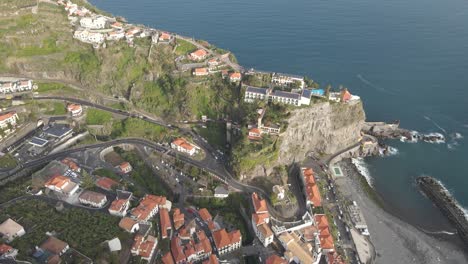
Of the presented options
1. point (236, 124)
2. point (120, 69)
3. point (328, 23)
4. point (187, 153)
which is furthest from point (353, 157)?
point (328, 23)

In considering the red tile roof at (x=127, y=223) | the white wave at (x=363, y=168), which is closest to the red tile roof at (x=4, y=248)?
the red tile roof at (x=127, y=223)

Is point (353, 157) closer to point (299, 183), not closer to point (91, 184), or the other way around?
point (299, 183)

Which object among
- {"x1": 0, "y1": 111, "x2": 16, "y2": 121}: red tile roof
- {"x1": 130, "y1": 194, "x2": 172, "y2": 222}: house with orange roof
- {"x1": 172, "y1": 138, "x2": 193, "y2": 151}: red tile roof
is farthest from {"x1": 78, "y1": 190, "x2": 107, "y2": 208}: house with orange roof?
{"x1": 0, "y1": 111, "x2": 16, "y2": 121}: red tile roof

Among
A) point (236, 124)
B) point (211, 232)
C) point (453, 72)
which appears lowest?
point (211, 232)

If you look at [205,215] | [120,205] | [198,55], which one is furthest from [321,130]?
[120,205]

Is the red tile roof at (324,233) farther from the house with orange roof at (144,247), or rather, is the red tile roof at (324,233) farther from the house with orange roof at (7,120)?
the house with orange roof at (7,120)

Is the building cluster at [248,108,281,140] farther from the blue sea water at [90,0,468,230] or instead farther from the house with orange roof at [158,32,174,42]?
the house with orange roof at [158,32,174,42]
